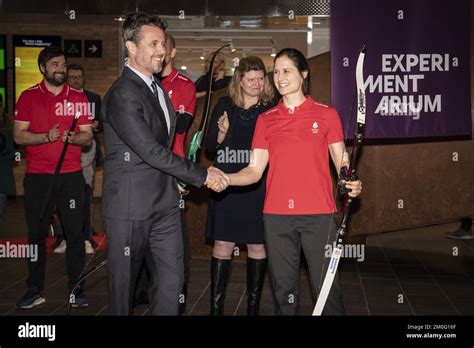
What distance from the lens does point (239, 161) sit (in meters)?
4.92

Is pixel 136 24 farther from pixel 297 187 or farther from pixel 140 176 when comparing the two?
pixel 297 187

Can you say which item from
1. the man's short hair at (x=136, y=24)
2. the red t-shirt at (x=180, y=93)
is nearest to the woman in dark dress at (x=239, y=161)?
the red t-shirt at (x=180, y=93)

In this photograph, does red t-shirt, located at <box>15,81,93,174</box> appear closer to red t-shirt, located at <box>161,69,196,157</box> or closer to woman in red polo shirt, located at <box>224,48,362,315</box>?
red t-shirt, located at <box>161,69,196,157</box>

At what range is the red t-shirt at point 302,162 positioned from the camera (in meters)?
4.08

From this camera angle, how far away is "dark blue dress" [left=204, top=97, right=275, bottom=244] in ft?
16.3

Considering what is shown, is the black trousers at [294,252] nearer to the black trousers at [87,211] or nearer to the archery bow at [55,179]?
the archery bow at [55,179]

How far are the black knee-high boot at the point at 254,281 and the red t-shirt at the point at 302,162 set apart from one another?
3.41 ft

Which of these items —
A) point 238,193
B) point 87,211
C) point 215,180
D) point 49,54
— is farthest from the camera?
point 87,211

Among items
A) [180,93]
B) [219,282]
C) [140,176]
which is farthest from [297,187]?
[180,93]

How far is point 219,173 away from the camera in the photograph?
411 cm

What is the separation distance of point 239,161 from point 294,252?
968mm
